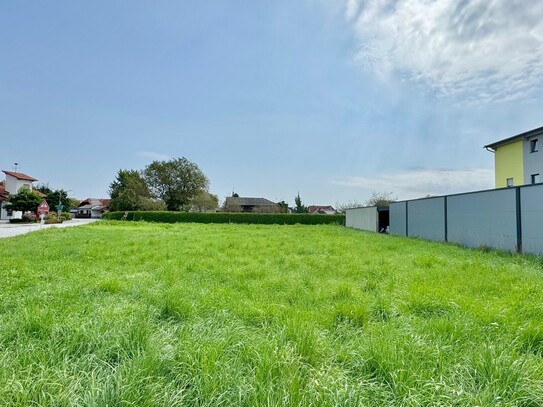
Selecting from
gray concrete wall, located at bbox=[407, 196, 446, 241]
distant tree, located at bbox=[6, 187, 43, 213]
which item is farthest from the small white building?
gray concrete wall, located at bbox=[407, 196, 446, 241]

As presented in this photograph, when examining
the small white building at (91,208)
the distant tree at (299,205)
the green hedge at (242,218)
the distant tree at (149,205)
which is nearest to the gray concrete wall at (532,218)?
the green hedge at (242,218)

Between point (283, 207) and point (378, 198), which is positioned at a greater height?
point (378, 198)

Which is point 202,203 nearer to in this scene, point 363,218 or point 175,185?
point 175,185

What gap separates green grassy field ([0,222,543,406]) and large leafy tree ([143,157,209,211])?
40.8 m

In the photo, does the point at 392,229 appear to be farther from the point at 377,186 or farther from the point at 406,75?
the point at 377,186

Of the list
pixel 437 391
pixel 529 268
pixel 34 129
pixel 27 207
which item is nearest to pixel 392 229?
pixel 529 268

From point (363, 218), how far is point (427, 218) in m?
9.04

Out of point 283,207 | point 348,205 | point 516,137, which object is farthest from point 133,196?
point 516,137

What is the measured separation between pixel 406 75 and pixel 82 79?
1336 centimetres

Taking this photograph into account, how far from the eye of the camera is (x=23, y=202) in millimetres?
30641

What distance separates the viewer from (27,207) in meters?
30.9

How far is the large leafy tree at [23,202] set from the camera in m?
30.7

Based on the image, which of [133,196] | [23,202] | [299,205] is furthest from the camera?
[299,205]

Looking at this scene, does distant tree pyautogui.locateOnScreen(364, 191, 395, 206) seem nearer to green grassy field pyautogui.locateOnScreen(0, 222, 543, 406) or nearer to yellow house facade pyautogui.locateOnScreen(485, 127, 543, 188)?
yellow house facade pyautogui.locateOnScreen(485, 127, 543, 188)
